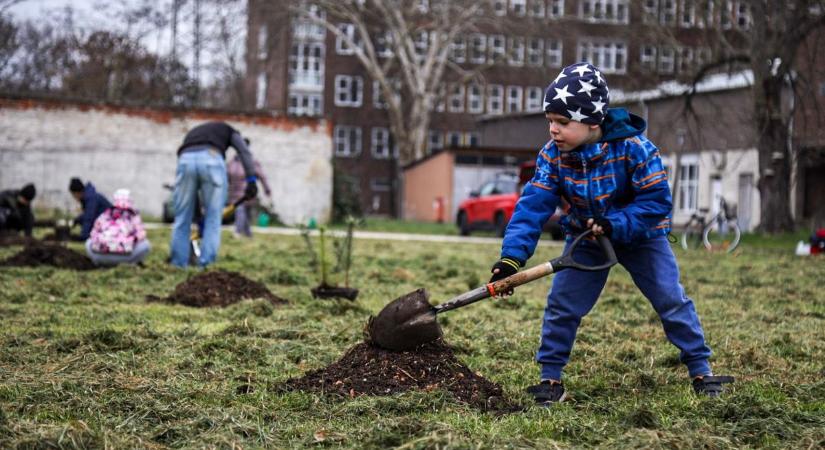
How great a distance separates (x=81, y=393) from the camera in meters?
4.66

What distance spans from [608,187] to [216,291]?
459 cm

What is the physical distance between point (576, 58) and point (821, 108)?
34.7 m

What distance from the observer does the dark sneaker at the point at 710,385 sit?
5.01 m

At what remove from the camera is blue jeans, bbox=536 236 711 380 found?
5.12m

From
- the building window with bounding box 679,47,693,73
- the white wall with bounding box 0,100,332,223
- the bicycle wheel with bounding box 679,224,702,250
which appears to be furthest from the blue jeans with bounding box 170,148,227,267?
the building window with bounding box 679,47,693,73

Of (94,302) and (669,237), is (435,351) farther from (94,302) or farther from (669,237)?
(94,302)

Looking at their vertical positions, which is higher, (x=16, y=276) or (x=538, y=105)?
(x=538, y=105)

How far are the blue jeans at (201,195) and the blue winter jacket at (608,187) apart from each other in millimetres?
6640

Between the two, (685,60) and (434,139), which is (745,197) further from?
(434,139)

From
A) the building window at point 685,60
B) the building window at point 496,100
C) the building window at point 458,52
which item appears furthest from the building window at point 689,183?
the building window at point 496,100

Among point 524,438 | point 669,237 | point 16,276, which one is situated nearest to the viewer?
point 524,438

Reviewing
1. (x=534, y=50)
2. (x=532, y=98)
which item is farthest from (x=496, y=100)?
(x=534, y=50)

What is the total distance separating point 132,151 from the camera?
93.1ft

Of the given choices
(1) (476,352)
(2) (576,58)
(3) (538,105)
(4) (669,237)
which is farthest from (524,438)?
(3) (538,105)
